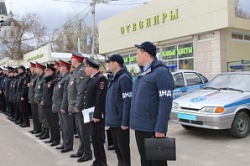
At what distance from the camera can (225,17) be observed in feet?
47.0

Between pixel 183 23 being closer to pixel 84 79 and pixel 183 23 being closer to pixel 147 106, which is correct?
pixel 84 79

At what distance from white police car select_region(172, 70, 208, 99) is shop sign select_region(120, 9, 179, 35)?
294 inches

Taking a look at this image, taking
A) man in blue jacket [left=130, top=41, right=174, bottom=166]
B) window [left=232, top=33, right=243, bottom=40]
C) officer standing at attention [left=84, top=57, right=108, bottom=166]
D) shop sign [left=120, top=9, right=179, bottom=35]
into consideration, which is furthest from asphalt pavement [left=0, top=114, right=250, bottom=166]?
shop sign [left=120, top=9, right=179, bottom=35]

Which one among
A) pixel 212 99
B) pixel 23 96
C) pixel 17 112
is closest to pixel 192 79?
pixel 212 99

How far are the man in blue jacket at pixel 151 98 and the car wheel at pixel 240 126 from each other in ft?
13.2

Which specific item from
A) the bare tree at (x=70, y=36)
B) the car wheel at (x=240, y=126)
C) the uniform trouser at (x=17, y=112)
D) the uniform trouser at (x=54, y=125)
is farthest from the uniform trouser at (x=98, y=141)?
the bare tree at (x=70, y=36)

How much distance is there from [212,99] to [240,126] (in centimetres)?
94

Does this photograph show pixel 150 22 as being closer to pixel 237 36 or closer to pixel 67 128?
pixel 237 36

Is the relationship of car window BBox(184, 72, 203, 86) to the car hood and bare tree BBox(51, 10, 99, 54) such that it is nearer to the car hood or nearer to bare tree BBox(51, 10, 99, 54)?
the car hood

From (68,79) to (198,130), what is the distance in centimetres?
395

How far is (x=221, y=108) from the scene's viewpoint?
701 cm

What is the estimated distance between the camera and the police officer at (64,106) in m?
6.66

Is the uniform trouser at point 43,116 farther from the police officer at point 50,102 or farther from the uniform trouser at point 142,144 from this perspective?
the uniform trouser at point 142,144

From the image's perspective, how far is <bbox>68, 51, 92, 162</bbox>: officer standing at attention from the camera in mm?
6043
